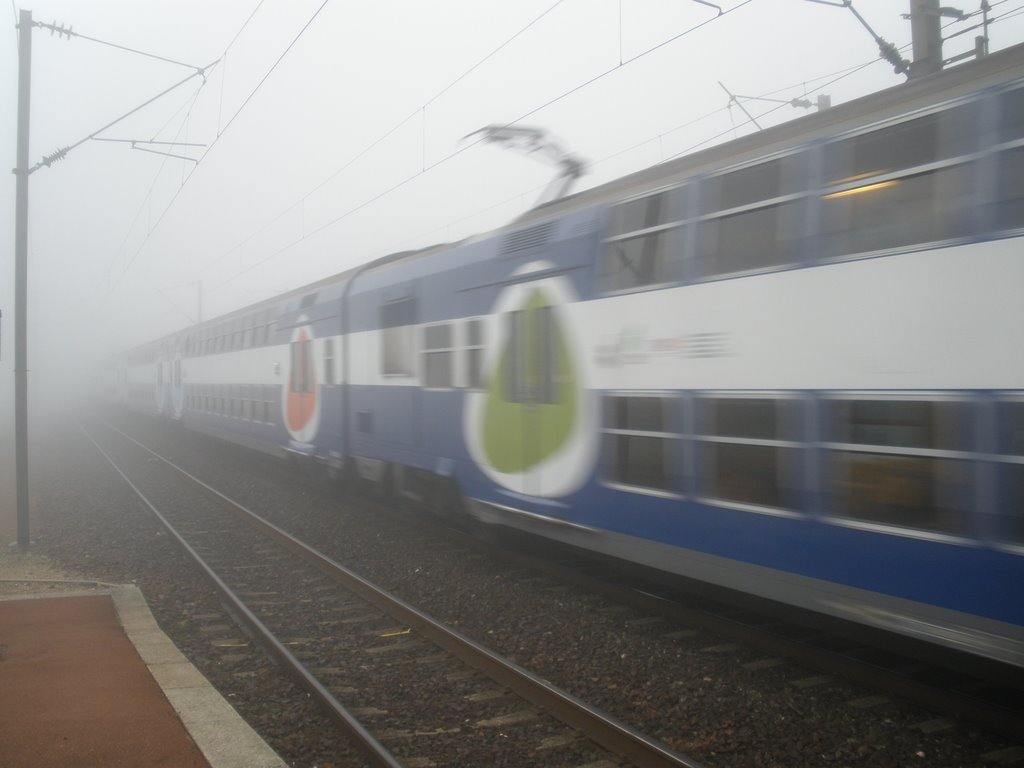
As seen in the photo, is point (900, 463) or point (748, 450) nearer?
point (900, 463)

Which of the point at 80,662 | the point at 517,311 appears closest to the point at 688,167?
the point at 517,311

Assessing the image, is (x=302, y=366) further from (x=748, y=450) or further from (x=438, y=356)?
(x=748, y=450)

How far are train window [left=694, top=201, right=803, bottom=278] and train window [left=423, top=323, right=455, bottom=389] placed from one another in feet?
13.0

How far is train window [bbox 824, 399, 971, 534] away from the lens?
13.8 ft

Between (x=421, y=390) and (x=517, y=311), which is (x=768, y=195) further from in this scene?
(x=421, y=390)

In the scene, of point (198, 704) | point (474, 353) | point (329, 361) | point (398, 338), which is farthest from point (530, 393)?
point (329, 361)

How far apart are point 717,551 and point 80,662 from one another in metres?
4.47

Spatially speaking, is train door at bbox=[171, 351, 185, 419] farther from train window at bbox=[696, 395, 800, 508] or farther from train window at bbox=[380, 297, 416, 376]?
train window at bbox=[696, 395, 800, 508]

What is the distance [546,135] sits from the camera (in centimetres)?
1071

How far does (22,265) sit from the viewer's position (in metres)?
Result: 10.9

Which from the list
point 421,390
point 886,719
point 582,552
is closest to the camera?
point 886,719

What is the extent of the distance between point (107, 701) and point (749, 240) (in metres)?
4.91

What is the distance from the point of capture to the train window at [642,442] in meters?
6.05

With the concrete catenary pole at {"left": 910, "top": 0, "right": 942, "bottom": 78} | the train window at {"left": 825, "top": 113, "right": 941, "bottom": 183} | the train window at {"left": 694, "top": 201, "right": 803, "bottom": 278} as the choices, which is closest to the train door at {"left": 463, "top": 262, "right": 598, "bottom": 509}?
the train window at {"left": 694, "top": 201, "right": 803, "bottom": 278}
